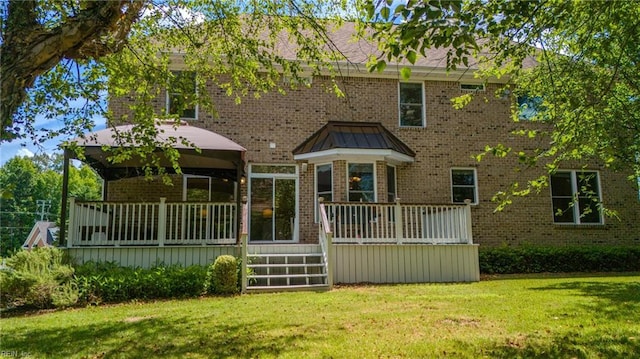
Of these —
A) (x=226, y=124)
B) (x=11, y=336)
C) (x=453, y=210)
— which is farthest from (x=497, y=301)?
(x=226, y=124)

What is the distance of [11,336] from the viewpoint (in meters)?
5.55

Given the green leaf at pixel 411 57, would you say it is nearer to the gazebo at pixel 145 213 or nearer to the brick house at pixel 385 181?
the gazebo at pixel 145 213

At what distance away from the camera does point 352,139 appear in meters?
12.4

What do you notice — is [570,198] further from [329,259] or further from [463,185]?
[329,259]

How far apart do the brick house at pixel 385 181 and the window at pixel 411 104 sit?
4 cm

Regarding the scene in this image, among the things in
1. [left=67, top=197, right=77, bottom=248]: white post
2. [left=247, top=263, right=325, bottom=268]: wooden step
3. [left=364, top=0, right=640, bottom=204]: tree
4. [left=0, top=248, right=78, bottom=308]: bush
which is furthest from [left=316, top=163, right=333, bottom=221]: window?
[left=0, top=248, right=78, bottom=308]: bush

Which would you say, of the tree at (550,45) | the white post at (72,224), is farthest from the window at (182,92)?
the white post at (72,224)

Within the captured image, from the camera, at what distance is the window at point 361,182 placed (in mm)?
12438

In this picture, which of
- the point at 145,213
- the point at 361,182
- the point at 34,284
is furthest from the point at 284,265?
the point at 34,284

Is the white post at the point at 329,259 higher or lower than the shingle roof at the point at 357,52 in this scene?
lower

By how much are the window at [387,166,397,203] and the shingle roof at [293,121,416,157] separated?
2.21 feet

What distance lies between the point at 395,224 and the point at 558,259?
18.6 feet

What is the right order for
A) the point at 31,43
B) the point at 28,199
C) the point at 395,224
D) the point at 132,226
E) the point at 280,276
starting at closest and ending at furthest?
the point at 31,43 < the point at 280,276 < the point at 132,226 < the point at 395,224 < the point at 28,199

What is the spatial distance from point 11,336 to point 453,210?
30.4 feet
